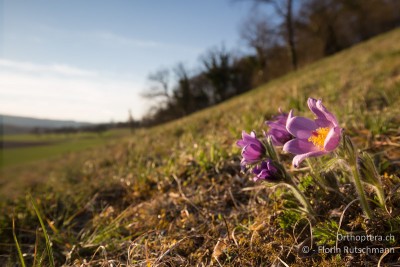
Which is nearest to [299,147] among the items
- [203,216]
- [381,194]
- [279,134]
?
[279,134]

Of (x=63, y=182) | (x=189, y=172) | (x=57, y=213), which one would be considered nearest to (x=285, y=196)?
(x=189, y=172)

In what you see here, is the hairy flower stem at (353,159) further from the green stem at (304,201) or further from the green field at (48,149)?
the green field at (48,149)

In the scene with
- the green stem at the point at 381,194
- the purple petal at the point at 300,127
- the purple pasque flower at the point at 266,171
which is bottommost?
the green stem at the point at 381,194

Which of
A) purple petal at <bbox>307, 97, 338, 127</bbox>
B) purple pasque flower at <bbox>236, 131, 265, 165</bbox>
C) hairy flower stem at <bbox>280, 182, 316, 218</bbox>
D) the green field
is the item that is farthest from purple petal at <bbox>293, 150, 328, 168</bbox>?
the green field

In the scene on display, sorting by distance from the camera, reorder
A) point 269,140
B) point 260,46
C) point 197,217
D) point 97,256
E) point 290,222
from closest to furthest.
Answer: point 269,140 < point 290,222 < point 97,256 < point 197,217 < point 260,46

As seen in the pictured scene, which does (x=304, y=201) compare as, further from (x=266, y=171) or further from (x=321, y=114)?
(x=321, y=114)

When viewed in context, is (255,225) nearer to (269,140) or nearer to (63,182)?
(269,140)

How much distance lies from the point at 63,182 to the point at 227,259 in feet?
11.1

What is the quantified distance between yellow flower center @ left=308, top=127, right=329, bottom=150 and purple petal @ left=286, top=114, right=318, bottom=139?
3cm

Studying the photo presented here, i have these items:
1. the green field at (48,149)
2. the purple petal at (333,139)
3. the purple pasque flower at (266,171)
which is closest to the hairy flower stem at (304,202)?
the purple pasque flower at (266,171)

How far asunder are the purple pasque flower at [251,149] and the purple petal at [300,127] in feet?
0.56

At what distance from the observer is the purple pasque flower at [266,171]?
4.71 feet

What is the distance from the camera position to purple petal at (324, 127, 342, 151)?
121 cm

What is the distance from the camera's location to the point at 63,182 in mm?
4316
